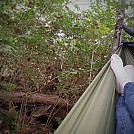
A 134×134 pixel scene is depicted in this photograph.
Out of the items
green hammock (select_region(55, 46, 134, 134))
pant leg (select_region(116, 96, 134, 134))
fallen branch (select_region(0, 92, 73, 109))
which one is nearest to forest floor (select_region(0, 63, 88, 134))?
fallen branch (select_region(0, 92, 73, 109))

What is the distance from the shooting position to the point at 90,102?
883 mm

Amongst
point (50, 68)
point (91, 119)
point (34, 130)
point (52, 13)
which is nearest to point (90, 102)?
point (91, 119)

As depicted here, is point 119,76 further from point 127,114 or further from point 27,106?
point 27,106

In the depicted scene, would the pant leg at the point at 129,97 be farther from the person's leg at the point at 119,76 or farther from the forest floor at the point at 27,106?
the forest floor at the point at 27,106

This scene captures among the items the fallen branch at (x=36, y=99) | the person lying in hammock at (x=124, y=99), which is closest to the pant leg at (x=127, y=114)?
the person lying in hammock at (x=124, y=99)

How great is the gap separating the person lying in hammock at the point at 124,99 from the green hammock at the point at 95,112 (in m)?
0.04

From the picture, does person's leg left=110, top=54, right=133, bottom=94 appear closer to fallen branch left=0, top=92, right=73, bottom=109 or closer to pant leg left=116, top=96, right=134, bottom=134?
pant leg left=116, top=96, right=134, bottom=134

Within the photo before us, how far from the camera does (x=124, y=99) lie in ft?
2.76

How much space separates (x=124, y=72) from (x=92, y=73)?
34.8 inches

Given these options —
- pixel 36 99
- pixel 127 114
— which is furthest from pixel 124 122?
pixel 36 99

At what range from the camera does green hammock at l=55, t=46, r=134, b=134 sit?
0.79 meters

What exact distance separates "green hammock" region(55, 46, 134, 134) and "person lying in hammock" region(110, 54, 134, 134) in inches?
1.7

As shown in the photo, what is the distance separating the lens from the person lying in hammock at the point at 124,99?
2.34ft

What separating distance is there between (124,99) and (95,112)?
177 millimetres
